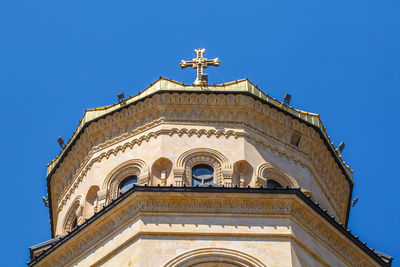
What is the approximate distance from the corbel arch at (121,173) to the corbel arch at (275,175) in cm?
290

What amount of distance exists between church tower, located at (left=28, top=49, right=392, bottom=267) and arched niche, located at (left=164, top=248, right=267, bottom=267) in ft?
0.07

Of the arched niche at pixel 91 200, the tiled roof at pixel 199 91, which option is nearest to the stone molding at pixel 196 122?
the tiled roof at pixel 199 91

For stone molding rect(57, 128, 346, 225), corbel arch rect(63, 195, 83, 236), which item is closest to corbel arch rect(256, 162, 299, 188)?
stone molding rect(57, 128, 346, 225)

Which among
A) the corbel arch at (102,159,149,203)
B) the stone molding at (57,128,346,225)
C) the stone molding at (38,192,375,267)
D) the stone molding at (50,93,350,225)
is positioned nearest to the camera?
the stone molding at (38,192,375,267)

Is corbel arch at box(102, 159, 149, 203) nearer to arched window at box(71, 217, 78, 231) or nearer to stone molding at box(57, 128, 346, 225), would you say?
stone molding at box(57, 128, 346, 225)

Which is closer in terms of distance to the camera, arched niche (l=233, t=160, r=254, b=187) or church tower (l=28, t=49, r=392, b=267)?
church tower (l=28, t=49, r=392, b=267)

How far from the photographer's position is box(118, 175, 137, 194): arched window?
107 ft

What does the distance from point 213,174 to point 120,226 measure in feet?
9.91

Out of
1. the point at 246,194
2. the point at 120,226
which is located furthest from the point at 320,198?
the point at 120,226

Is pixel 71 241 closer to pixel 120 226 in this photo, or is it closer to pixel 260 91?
pixel 120 226

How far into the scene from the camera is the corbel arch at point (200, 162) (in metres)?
32.1

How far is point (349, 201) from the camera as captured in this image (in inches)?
1417

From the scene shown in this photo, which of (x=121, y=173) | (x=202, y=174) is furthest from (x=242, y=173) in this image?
(x=121, y=173)

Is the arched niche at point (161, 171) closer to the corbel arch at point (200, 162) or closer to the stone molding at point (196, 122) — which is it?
the corbel arch at point (200, 162)
